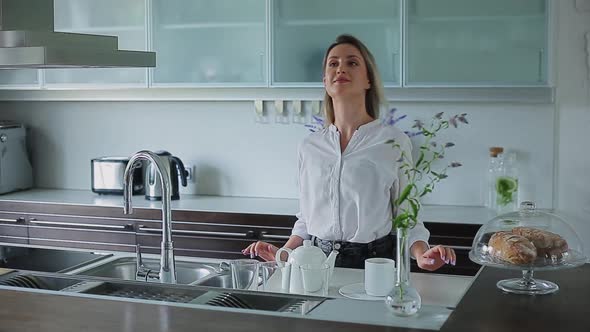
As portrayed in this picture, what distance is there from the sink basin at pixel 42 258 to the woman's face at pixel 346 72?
1.01 metres

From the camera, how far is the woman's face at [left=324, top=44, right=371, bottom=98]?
316cm

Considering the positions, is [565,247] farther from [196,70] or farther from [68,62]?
[196,70]

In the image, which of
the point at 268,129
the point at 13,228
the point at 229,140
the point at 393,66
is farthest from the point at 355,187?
the point at 13,228

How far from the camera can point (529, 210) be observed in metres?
2.36

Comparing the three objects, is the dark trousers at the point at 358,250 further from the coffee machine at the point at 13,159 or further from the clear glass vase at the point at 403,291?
the coffee machine at the point at 13,159

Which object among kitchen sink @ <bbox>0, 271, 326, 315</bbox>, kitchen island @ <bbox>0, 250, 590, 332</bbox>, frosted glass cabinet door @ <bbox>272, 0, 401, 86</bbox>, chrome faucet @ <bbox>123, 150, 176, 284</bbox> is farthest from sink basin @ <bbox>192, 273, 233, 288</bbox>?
frosted glass cabinet door @ <bbox>272, 0, 401, 86</bbox>

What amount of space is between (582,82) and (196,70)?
196 centimetres

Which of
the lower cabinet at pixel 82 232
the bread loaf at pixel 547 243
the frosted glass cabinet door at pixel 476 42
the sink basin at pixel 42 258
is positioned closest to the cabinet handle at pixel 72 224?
the lower cabinet at pixel 82 232

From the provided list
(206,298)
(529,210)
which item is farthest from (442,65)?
(206,298)

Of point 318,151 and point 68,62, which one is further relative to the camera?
point 318,151

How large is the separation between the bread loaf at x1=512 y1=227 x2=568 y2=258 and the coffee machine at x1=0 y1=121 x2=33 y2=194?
3678mm

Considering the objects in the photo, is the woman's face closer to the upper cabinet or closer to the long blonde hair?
the long blonde hair

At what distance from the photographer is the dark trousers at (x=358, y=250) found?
3.07 meters

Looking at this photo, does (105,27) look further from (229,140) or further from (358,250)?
(358,250)
